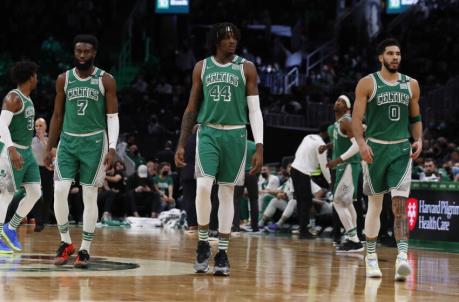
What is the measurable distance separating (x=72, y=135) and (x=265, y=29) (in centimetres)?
2602

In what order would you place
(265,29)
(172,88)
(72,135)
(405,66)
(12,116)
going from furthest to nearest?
(265,29) → (172,88) → (405,66) → (12,116) → (72,135)

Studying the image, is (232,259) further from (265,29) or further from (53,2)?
(265,29)

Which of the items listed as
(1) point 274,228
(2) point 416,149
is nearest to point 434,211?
(1) point 274,228

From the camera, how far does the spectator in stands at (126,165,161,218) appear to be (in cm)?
2069

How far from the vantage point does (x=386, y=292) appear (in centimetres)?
790

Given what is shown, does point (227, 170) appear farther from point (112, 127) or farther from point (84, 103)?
point (84, 103)

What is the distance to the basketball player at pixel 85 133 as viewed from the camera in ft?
31.2

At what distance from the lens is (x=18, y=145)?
35.9ft

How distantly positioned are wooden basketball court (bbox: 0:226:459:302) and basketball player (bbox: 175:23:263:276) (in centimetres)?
57

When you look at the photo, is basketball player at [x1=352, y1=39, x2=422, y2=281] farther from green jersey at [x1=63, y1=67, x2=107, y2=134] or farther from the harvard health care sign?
the harvard health care sign

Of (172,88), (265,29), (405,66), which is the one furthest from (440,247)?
(265,29)

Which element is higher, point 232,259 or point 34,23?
point 34,23

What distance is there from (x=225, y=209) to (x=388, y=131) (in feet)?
5.27

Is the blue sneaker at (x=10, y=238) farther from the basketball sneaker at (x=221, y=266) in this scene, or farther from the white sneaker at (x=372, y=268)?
the white sneaker at (x=372, y=268)
